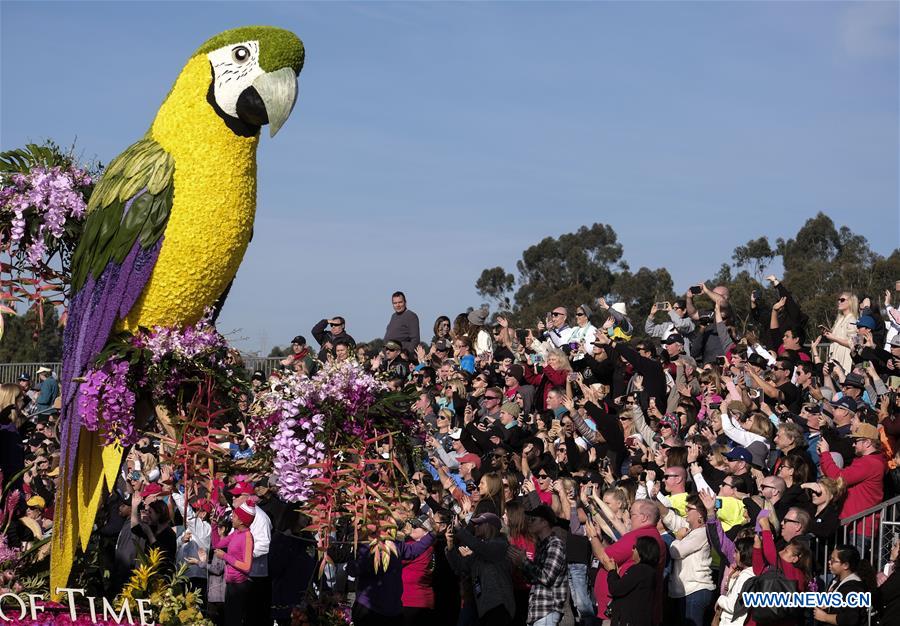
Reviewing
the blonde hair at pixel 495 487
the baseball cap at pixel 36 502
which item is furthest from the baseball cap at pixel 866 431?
the baseball cap at pixel 36 502

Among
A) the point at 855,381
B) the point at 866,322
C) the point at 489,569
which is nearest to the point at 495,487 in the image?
the point at 489,569

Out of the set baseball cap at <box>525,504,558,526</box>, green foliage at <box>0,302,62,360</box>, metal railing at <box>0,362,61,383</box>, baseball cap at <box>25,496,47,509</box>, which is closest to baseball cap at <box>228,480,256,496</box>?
baseball cap at <box>525,504,558,526</box>

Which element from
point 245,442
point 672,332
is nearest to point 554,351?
point 672,332

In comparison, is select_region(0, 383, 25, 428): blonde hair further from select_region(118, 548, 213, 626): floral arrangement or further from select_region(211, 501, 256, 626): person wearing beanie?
select_region(118, 548, 213, 626): floral arrangement

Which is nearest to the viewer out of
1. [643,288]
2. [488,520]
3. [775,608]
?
[775,608]

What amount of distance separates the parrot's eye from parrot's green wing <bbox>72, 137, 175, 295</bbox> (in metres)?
0.76

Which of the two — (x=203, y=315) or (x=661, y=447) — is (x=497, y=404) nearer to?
(x=661, y=447)

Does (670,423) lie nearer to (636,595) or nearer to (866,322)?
(866,322)

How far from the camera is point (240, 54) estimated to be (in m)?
7.04

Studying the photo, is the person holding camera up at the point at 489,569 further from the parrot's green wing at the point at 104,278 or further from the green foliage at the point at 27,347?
the green foliage at the point at 27,347

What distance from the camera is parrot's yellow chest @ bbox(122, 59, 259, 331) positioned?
277 inches

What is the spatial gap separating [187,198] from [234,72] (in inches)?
33.6

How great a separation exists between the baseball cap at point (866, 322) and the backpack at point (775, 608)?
6.93 meters

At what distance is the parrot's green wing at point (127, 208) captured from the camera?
23.0 ft
